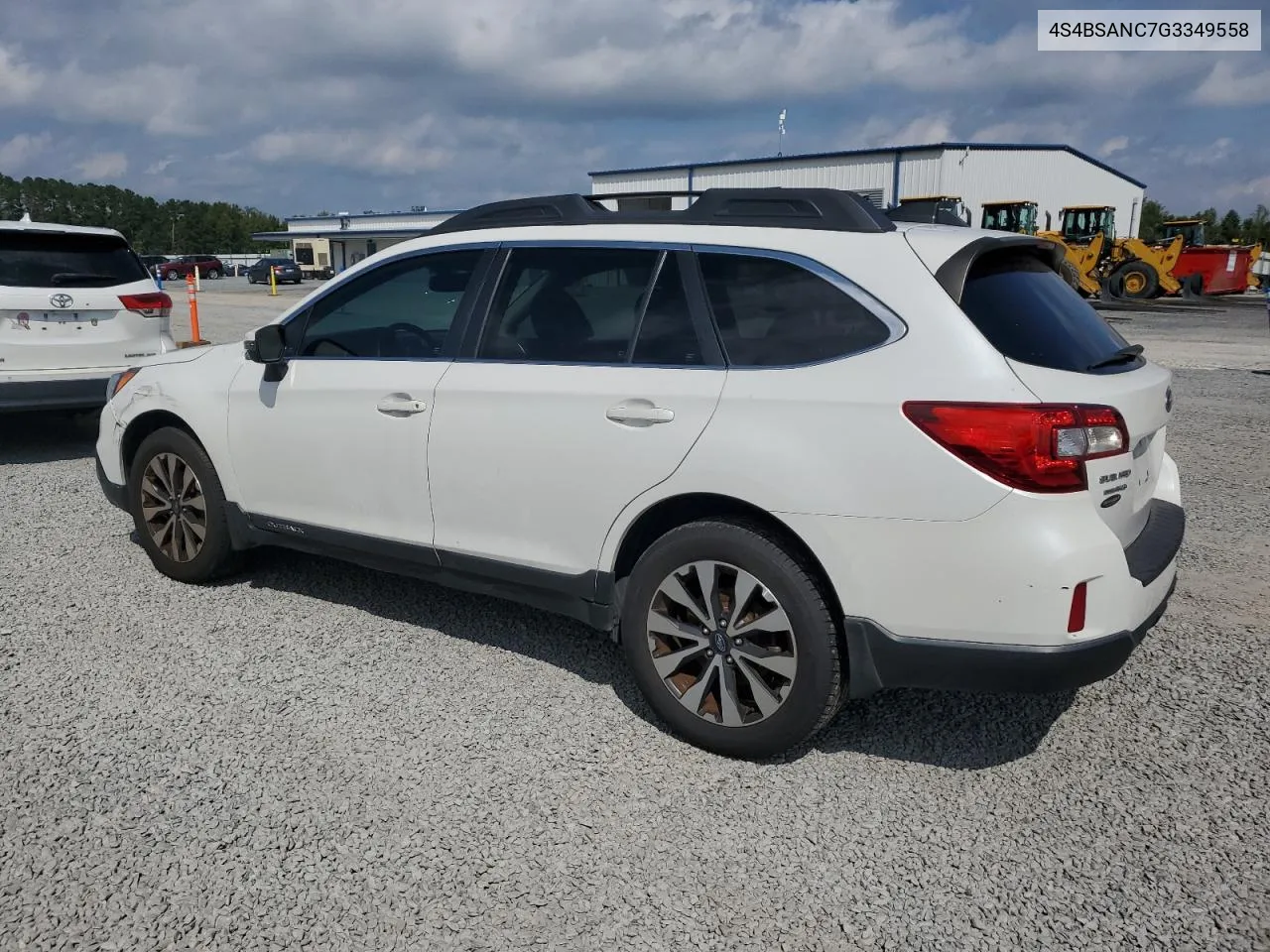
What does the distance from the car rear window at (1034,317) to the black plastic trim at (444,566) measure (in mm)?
1523

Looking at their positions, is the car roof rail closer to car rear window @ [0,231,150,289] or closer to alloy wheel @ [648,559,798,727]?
alloy wheel @ [648,559,798,727]

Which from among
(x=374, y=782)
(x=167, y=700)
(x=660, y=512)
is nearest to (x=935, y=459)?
(x=660, y=512)

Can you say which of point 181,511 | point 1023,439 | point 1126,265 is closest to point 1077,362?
point 1023,439

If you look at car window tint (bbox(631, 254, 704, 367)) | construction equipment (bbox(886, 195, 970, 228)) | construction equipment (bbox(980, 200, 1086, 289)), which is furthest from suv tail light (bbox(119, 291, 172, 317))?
construction equipment (bbox(980, 200, 1086, 289))

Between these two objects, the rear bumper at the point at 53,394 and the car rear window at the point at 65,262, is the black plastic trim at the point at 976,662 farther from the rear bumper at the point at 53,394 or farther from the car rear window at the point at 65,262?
the car rear window at the point at 65,262

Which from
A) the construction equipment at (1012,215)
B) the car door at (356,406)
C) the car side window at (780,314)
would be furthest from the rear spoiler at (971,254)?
the construction equipment at (1012,215)

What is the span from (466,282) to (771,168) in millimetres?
44958

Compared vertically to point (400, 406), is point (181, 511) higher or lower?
lower

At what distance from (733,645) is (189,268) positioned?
224 feet

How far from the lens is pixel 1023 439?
2713 mm

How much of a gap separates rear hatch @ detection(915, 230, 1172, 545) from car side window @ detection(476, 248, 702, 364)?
0.94m

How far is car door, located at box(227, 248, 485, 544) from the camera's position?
12.9 feet

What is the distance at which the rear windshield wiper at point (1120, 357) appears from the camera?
3.08 metres

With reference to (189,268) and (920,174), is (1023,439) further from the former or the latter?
(189,268)
